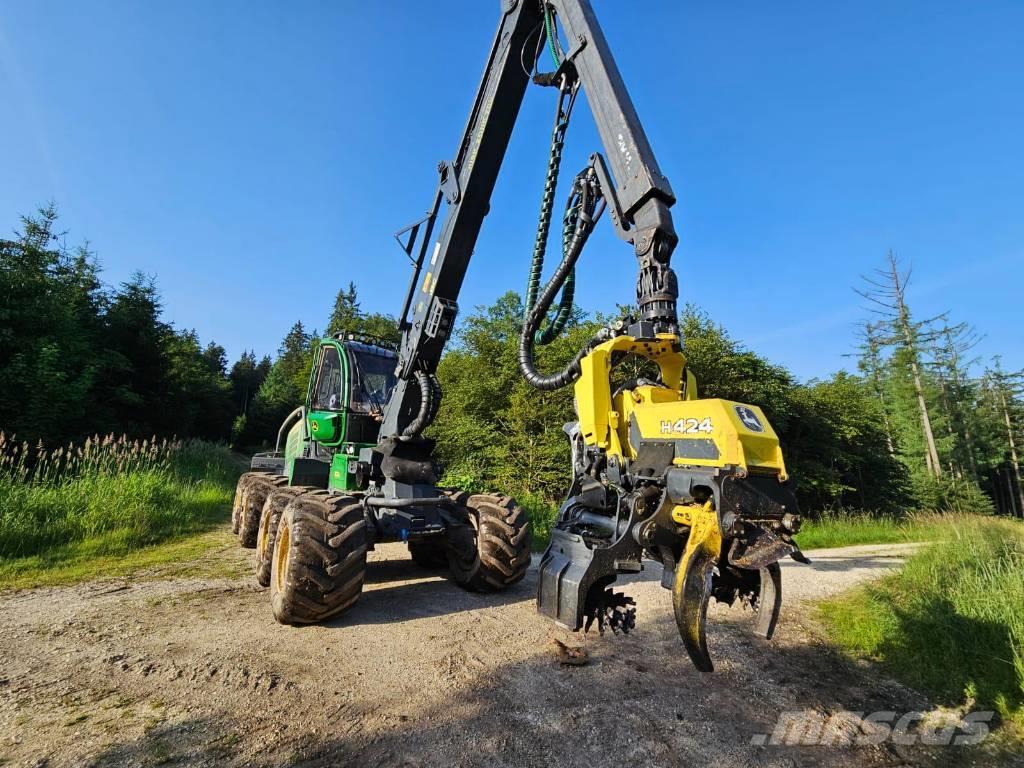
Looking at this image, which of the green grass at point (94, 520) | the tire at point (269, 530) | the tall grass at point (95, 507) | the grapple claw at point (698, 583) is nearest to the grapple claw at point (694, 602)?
the grapple claw at point (698, 583)

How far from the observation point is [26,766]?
98.3 inches

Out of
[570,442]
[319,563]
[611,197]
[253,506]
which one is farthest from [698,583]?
[253,506]

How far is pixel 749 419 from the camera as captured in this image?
296 centimetres

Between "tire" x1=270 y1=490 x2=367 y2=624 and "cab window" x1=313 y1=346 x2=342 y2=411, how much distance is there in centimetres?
250

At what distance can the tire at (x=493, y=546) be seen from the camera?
5.64 m

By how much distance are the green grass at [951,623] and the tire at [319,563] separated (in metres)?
4.58

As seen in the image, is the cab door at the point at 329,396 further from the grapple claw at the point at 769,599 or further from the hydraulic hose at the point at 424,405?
the grapple claw at the point at 769,599

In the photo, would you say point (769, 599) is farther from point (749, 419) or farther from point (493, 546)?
point (493, 546)

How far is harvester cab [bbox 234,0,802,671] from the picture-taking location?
2.79 metres

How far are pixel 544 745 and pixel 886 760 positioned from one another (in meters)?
1.94

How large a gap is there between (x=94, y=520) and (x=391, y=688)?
6.94 metres

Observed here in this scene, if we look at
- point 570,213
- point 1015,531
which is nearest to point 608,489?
point 570,213

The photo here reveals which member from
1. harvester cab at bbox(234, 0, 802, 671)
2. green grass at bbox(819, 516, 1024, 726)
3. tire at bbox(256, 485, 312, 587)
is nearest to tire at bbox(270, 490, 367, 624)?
harvester cab at bbox(234, 0, 802, 671)
